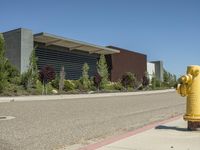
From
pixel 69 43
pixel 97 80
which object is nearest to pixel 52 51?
pixel 69 43

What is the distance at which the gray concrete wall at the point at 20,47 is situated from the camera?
4106 cm

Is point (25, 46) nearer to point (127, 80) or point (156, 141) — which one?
point (127, 80)

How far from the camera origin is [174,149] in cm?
733

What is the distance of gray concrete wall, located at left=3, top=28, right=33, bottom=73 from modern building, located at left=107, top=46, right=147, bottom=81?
2126 centimetres

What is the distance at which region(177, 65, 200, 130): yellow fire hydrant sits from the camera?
9.41 m

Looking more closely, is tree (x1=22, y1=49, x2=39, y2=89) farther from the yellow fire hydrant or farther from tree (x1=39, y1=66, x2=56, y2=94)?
the yellow fire hydrant

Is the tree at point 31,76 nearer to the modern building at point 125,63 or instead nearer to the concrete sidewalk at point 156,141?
the modern building at point 125,63

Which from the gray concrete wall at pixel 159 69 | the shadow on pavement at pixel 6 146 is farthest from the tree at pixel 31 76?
the gray concrete wall at pixel 159 69

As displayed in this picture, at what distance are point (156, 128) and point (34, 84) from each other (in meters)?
28.3

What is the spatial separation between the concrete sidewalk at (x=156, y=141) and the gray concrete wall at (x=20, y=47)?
32.7 m

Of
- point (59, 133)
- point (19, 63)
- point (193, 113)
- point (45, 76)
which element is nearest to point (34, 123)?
point (59, 133)

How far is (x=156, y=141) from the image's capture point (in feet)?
27.0

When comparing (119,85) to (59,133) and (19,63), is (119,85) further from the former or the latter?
(59,133)

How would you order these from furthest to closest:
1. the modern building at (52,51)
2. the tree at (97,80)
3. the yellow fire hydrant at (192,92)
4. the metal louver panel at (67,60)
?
the metal louver panel at (67,60)
the tree at (97,80)
the modern building at (52,51)
the yellow fire hydrant at (192,92)
